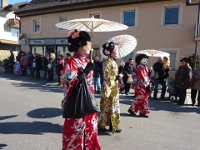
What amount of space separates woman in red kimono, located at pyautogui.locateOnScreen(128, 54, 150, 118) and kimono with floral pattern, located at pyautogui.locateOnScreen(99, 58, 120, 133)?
1.68m

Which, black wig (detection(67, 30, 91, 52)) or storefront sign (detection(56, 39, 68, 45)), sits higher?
storefront sign (detection(56, 39, 68, 45))

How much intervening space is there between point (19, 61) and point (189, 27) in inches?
466

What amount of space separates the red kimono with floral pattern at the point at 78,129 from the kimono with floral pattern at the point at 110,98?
1475 mm

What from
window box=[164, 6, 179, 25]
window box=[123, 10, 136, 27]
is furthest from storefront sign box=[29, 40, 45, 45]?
window box=[164, 6, 179, 25]

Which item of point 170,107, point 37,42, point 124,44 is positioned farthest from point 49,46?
point 124,44

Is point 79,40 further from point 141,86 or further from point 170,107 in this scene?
point 170,107

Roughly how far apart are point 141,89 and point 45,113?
8.57 ft

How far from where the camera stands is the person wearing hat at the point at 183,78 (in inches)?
377

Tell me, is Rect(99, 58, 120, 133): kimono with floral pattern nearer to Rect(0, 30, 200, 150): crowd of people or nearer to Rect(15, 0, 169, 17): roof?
Rect(0, 30, 200, 150): crowd of people

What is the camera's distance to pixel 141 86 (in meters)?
7.23

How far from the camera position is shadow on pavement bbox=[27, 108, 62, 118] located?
6834 mm

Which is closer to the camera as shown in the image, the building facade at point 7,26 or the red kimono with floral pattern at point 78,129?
the red kimono with floral pattern at point 78,129

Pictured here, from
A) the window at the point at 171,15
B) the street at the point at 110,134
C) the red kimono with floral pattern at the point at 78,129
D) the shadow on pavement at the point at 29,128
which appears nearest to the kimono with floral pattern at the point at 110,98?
the street at the point at 110,134

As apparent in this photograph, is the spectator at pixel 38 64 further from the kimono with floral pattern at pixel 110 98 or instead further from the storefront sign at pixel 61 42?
the kimono with floral pattern at pixel 110 98
